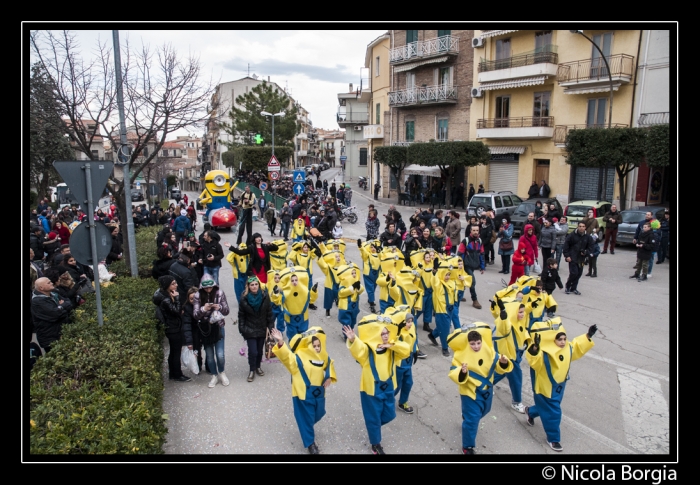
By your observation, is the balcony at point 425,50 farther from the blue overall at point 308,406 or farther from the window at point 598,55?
the blue overall at point 308,406

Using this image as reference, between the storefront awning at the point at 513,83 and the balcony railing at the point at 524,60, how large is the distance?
0.75 metres

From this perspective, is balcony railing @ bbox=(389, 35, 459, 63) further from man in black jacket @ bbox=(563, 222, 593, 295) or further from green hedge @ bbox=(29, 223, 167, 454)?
green hedge @ bbox=(29, 223, 167, 454)

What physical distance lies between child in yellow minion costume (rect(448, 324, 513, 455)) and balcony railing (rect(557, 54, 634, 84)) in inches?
878

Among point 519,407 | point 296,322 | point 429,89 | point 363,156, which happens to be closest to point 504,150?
point 429,89

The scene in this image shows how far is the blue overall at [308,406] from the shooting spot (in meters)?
5.65

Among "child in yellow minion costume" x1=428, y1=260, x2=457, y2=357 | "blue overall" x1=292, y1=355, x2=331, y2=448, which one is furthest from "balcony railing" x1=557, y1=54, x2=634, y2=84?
"blue overall" x1=292, y1=355, x2=331, y2=448

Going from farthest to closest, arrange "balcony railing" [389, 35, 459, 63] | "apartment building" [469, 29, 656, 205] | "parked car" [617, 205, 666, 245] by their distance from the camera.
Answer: "balcony railing" [389, 35, 459, 63] → "apartment building" [469, 29, 656, 205] → "parked car" [617, 205, 666, 245]

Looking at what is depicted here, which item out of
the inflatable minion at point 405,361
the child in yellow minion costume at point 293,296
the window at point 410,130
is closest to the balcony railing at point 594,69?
the window at point 410,130

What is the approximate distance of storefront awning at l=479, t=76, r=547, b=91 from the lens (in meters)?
27.1

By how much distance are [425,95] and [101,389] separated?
99.7ft

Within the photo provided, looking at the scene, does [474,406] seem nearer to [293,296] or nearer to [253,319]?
[253,319]

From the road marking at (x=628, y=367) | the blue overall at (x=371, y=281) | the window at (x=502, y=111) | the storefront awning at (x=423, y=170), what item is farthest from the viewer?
the storefront awning at (x=423, y=170)
